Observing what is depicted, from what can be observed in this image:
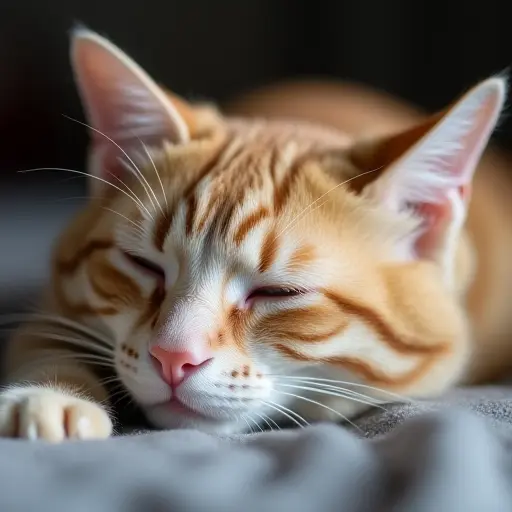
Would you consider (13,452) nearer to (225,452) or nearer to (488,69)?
(225,452)

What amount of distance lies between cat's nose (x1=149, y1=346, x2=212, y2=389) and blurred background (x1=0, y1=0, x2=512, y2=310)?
1716 mm

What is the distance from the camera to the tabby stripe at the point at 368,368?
909 mm

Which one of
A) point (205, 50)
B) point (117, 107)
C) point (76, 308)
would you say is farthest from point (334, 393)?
point (205, 50)

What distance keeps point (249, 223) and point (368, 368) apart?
0.22m

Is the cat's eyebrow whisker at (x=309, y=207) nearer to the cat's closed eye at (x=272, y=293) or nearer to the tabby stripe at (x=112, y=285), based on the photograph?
the cat's closed eye at (x=272, y=293)

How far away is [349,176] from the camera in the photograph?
3.32ft

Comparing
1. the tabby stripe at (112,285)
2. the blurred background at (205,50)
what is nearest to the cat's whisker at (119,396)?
the tabby stripe at (112,285)

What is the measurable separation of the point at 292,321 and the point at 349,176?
0.71 ft

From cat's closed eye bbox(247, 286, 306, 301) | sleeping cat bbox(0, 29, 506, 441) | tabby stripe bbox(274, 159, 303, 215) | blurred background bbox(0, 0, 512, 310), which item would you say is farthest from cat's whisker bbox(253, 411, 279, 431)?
blurred background bbox(0, 0, 512, 310)

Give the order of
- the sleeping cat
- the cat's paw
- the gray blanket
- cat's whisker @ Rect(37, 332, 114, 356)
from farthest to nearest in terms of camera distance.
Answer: cat's whisker @ Rect(37, 332, 114, 356) < the sleeping cat < the cat's paw < the gray blanket

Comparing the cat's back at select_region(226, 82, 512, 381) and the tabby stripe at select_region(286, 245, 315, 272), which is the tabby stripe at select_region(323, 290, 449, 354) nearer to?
the tabby stripe at select_region(286, 245, 315, 272)

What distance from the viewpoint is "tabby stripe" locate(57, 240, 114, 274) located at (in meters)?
1.04

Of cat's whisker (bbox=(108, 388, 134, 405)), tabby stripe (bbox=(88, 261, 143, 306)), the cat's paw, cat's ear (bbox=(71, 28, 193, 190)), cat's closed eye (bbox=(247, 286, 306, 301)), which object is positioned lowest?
cat's whisker (bbox=(108, 388, 134, 405))

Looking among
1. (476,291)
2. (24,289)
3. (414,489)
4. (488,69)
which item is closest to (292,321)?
(414,489)
